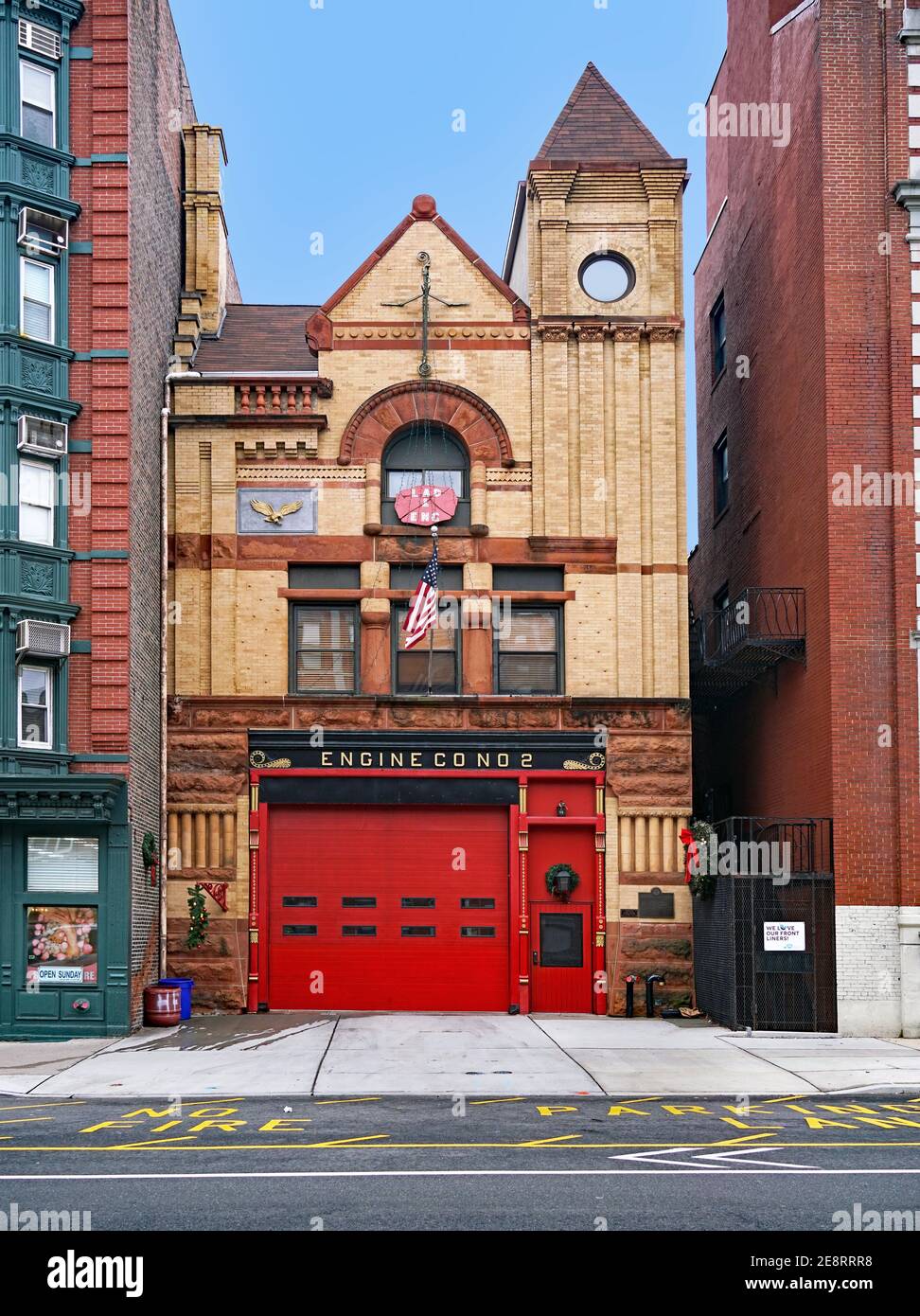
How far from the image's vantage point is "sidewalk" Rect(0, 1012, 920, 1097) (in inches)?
727

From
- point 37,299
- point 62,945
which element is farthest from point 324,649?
point 37,299

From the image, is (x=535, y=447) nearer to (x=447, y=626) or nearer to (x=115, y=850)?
(x=447, y=626)

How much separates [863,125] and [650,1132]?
17978 mm

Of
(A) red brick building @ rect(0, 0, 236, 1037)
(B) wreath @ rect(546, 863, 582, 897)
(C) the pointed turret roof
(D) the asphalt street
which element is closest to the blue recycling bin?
(A) red brick building @ rect(0, 0, 236, 1037)

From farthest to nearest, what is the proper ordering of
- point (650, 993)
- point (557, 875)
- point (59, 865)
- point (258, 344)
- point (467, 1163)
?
point (258, 344) < point (557, 875) < point (650, 993) < point (59, 865) < point (467, 1163)

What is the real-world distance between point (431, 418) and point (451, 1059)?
1228 centimetres

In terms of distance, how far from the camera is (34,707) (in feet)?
78.5

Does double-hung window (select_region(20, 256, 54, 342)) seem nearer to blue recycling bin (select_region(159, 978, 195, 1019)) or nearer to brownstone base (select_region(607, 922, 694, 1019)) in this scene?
blue recycling bin (select_region(159, 978, 195, 1019))

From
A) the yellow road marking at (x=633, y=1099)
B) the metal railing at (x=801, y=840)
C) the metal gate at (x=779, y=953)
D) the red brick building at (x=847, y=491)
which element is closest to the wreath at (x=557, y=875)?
the metal railing at (x=801, y=840)

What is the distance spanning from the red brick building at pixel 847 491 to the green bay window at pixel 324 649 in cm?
703

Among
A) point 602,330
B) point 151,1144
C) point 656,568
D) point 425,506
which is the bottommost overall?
point 151,1144

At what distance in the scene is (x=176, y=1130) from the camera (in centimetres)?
1488

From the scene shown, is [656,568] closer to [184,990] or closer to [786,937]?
[786,937]
